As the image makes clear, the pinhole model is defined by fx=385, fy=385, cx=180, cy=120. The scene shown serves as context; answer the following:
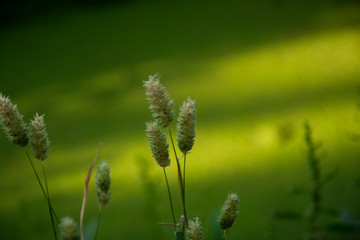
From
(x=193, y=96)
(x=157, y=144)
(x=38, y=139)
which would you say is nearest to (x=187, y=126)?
(x=157, y=144)

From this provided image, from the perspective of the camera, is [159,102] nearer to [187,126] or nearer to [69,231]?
[187,126]

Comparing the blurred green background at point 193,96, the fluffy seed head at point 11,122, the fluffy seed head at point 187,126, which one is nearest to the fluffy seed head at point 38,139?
the fluffy seed head at point 11,122

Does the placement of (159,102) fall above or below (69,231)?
above

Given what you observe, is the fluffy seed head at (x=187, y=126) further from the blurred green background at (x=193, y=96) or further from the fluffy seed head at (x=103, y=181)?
the blurred green background at (x=193, y=96)

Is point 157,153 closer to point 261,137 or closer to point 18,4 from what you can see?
point 261,137

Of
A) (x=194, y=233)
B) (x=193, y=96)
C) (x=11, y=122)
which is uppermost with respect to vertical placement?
(x=193, y=96)

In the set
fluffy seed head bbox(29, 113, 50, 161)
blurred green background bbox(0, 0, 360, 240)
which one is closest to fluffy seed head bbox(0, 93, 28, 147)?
fluffy seed head bbox(29, 113, 50, 161)

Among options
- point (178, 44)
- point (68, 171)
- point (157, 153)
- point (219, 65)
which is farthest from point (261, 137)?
point (157, 153)
